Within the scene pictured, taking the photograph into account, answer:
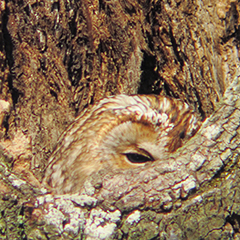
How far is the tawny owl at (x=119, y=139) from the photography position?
75.3 inches

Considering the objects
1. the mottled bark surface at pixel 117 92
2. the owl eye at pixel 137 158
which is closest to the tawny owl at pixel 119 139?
the owl eye at pixel 137 158

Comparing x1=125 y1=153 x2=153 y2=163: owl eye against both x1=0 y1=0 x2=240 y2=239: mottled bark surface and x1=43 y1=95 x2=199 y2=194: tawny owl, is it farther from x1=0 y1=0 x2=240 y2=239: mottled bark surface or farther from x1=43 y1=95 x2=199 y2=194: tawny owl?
x1=0 y1=0 x2=240 y2=239: mottled bark surface

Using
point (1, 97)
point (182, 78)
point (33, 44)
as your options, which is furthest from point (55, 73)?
point (182, 78)

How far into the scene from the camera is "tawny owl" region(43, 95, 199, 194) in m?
1.91

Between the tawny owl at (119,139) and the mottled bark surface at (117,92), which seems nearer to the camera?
the mottled bark surface at (117,92)

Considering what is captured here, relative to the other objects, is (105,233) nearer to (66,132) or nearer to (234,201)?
(234,201)

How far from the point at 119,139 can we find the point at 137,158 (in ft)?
0.60

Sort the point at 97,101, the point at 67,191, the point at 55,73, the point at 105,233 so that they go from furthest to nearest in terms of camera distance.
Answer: the point at 97,101 < the point at 55,73 < the point at 67,191 < the point at 105,233

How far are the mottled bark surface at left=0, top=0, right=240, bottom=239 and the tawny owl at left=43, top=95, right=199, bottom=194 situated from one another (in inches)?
6.1

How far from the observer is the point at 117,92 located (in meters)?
2.25

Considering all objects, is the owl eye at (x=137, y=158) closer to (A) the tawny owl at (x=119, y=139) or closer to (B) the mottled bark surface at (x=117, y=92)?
(A) the tawny owl at (x=119, y=139)

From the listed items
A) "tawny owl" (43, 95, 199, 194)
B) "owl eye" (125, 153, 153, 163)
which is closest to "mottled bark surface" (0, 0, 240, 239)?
"tawny owl" (43, 95, 199, 194)

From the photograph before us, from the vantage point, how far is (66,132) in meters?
2.09

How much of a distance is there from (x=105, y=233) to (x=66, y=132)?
945 millimetres
